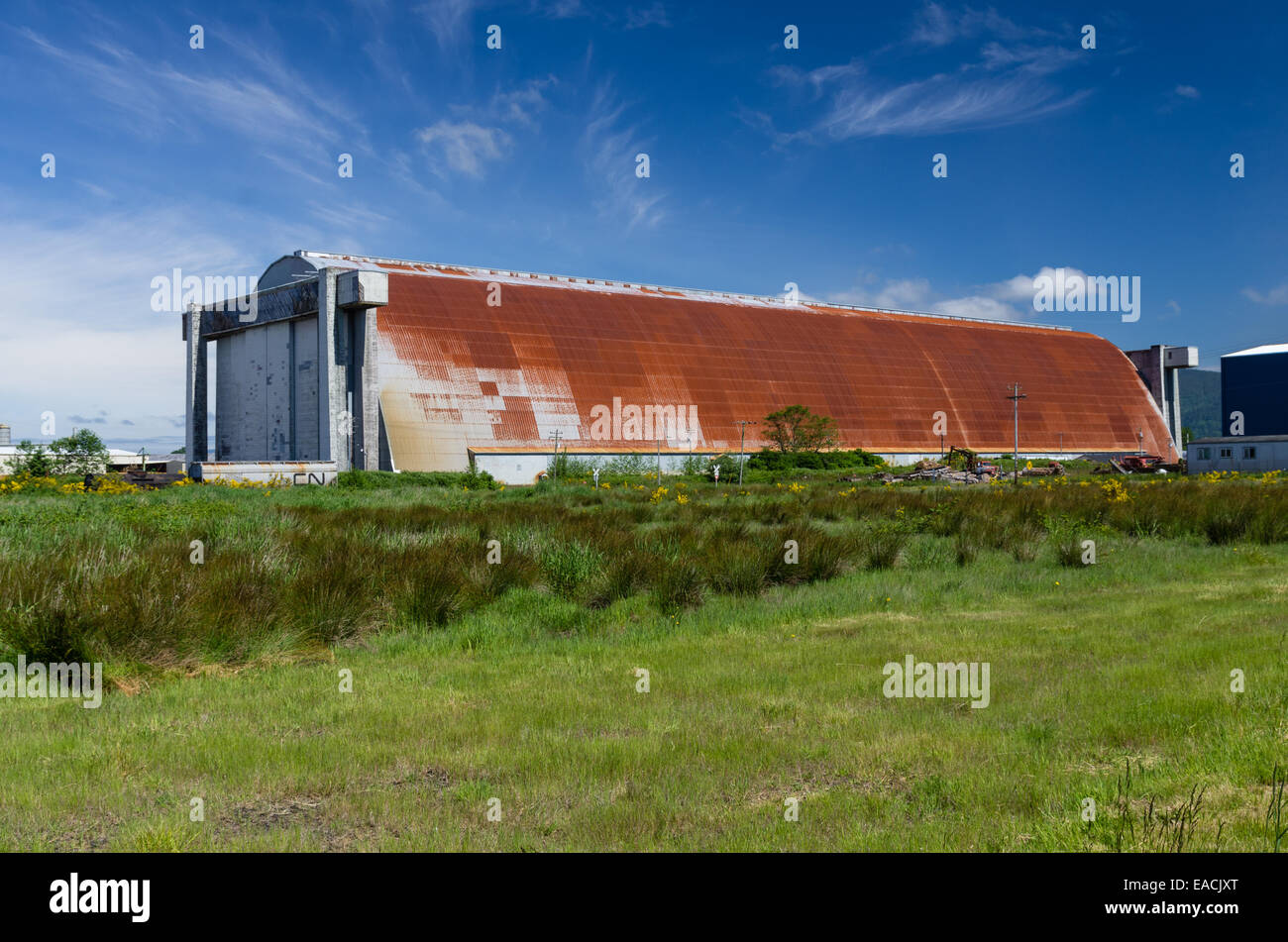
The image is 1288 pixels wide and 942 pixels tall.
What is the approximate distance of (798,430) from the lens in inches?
2292

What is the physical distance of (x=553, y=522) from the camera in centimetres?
1830

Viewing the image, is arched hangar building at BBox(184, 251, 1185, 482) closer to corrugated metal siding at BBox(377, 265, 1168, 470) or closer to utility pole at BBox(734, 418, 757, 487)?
corrugated metal siding at BBox(377, 265, 1168, 470)

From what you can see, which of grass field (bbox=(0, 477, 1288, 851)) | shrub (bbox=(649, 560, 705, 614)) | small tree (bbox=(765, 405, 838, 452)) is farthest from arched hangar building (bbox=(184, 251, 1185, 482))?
shrub (bbox=(649, 560, 705, 614))

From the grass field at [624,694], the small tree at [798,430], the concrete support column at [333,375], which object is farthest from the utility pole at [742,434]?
the grass field at [624,694]

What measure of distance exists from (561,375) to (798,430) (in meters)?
15.2

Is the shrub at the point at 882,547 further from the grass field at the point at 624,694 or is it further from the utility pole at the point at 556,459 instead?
the utility pole at the point at 556,459

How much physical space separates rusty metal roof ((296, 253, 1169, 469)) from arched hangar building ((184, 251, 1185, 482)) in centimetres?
13

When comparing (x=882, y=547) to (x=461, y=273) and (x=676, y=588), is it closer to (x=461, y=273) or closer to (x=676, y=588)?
(x=676, y=588)

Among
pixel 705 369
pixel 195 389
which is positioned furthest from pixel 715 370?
pixel 195 389

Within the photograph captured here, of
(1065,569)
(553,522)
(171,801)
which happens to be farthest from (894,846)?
(553,522)

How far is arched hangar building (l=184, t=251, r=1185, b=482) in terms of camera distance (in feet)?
163

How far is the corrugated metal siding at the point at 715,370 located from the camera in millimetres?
50531
